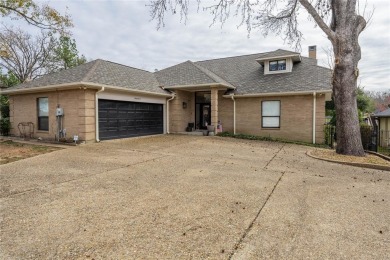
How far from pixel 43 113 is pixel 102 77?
3.75m

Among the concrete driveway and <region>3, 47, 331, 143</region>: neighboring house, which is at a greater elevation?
<region>3, 47, 331, 143</region>: neighboring house

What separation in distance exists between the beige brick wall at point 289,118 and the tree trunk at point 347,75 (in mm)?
4014

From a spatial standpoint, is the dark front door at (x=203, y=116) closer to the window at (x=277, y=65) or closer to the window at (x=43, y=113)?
the window at (x=277, y=65)

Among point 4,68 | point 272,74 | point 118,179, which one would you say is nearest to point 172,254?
point 118,179

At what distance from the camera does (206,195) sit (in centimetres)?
465

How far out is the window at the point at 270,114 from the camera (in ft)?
49.3

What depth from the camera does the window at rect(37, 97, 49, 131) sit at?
493 inches

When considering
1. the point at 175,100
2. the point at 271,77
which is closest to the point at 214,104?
the point at 175,100

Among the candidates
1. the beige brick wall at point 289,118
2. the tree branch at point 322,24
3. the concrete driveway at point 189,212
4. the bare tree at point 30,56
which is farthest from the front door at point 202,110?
the bare tree at point 30,56

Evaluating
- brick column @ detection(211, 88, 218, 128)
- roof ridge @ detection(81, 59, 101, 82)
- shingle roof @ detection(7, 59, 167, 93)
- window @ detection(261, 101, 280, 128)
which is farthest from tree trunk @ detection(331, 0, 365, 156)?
roof ridge @ detection(81, 59, 101, 82)

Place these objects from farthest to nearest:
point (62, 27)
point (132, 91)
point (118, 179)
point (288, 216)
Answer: point (62, 27) → point (132, 91) → point (118, 179) → point (288, 216)

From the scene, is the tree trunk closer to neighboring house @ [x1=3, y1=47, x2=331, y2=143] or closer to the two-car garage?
neighboring house @ [x1=3, y1=47, x2=331, y2=143]

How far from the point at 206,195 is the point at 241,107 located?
475 inches

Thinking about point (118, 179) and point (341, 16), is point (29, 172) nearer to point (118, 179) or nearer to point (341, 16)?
point (118, 179)
